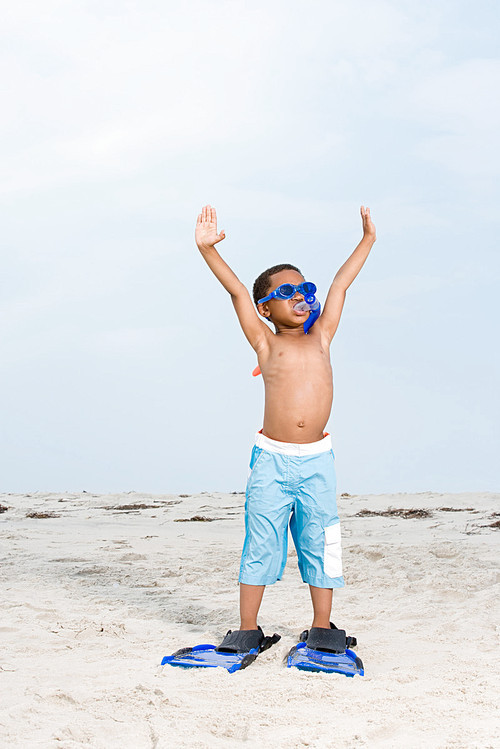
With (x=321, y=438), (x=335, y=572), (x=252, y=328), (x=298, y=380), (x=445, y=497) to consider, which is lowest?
(x=445, y=497)

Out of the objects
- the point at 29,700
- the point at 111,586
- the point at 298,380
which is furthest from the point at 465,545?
the point at 29,700


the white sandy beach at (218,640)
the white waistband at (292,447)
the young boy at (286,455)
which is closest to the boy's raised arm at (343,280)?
the young boy at (286,455)

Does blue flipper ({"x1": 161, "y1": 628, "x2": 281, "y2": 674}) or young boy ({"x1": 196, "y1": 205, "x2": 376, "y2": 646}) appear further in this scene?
young boy ({"x1": 196, "y1": 205, "x2": 376, "y2": 646})

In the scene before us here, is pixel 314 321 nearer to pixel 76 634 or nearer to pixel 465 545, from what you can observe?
pixel 76 634

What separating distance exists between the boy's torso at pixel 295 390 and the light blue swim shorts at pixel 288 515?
9 cm

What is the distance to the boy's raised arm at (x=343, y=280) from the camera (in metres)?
4.05

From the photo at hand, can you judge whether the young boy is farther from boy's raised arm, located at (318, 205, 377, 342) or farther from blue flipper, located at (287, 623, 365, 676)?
boy's raised arm, located at (318, 205, 377, 342)

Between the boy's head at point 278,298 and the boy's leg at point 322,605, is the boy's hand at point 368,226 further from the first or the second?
the boy's leg at point 322,605

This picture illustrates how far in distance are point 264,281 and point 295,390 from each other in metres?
0.68

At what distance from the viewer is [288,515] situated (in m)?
3.64

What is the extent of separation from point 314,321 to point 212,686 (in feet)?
6.75

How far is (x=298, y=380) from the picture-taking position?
12.1ft

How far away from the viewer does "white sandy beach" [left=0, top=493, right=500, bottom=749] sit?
253 cm

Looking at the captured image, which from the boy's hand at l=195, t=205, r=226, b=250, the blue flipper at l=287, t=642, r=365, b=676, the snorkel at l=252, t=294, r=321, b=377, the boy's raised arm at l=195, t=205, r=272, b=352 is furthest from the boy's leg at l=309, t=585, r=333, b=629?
the boy's hand at l=195, t=205, r=226, b=250
